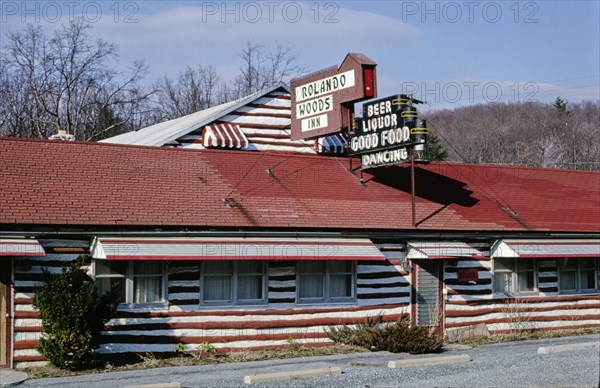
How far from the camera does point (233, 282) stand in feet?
60.2

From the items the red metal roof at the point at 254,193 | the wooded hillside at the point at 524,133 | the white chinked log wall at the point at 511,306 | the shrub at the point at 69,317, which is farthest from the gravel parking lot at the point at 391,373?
the wooded hillside at the point at 524,133

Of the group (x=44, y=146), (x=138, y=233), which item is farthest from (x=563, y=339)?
(x=44, y=146)

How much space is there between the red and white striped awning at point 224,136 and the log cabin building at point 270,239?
0.19 ft

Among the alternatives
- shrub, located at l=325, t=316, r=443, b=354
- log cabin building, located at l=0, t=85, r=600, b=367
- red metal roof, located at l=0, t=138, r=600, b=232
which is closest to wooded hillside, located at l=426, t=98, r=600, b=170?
red metal roof, located at l=0, t=138, r=600, b=232

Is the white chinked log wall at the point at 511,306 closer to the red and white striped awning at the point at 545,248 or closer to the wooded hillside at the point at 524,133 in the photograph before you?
→ the red and white striped awning at the point at 545,248

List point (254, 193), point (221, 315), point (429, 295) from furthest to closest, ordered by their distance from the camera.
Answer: point (429, 295) → point (254, 193) → point (221, 315)

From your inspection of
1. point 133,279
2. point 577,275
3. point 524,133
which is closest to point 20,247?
point 133,279

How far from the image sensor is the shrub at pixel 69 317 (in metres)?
15.2

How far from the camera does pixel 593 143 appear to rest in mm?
65688

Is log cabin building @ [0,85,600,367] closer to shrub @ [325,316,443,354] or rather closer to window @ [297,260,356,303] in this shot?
window @ [297,260,356,303]

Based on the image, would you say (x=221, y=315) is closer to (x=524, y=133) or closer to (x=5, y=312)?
(x=5, y=312)

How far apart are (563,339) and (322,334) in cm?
665

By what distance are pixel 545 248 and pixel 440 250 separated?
135 inches

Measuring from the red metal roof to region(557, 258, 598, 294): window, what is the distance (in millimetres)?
1081
